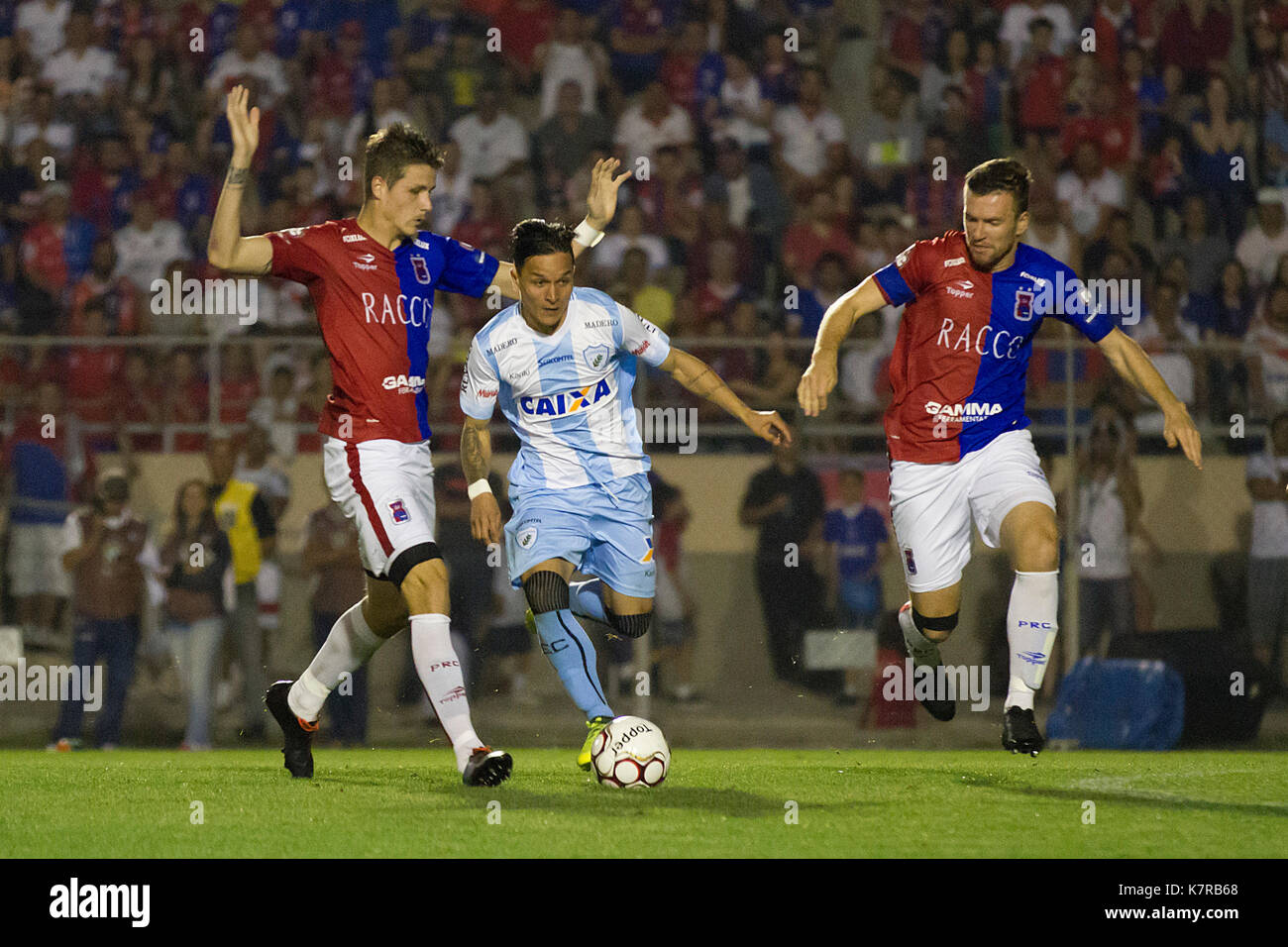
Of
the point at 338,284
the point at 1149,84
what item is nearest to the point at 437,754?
the point at 338,284

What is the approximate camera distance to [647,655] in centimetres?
1135

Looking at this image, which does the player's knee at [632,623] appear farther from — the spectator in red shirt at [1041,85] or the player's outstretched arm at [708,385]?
the spectator in red shirt at [1041,85]

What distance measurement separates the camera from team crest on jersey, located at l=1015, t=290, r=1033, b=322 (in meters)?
7.71

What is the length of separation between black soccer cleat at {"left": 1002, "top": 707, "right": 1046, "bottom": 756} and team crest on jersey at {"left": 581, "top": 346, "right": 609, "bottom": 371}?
90.6 inches

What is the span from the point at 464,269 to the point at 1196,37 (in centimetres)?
1051

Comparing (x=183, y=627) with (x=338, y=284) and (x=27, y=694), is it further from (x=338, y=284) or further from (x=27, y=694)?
(x=338, y=284)

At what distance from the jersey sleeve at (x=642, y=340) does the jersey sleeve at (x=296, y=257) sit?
1.35 metres

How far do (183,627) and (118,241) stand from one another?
4186 millimetres

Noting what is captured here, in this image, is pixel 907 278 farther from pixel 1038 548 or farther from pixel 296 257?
pixel 296 257

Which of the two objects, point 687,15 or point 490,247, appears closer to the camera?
point 490,247

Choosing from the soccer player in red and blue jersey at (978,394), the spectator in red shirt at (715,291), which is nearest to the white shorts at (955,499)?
the soccer player in red and blue jersey at (978,394)

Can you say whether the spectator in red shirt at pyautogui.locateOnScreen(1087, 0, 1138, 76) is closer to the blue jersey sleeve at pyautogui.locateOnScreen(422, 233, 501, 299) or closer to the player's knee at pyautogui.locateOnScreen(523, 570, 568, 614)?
the blue jersey sleeve at pyautogui.locateOnScreen(422, 233, 501, 299)

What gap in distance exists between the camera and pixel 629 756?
6902mm

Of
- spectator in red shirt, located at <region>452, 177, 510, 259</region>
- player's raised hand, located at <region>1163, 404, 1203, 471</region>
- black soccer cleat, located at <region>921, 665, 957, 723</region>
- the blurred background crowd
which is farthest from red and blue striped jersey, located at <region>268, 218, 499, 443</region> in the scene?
spectator in red shirt, located at <region>452, 177, 510, 259</region>
